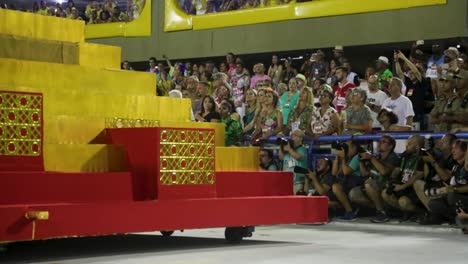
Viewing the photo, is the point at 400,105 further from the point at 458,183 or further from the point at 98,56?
the point at 98,56

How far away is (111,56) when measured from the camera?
832cm

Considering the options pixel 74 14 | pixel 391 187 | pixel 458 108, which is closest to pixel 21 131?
pixel 391 187

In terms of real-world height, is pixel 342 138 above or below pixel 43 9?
below

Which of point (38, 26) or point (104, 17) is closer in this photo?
point (38, 26)

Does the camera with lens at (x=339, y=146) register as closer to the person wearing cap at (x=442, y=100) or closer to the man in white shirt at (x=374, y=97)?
the man in white shirt at (x=374, y=97)

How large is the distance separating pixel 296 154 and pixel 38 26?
461cm

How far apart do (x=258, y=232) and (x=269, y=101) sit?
11.8ft

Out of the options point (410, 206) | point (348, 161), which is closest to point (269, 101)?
point (348, 161)

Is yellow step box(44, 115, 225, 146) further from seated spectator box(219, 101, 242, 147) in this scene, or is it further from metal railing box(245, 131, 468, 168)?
seated spectator box(219, 101, 242, 147)

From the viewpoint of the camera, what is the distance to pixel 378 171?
35.0ft

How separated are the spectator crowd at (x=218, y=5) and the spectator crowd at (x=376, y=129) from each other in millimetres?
4994

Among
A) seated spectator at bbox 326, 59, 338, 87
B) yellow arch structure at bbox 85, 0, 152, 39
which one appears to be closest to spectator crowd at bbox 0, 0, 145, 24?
yellow arch structure at bbox 85, 0, 152, 39

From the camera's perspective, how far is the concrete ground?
6.67 metres

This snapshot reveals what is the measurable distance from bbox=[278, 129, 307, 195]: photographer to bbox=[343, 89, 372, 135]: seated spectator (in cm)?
66
